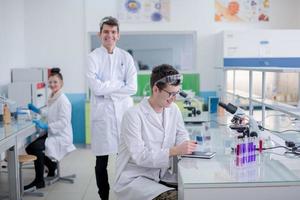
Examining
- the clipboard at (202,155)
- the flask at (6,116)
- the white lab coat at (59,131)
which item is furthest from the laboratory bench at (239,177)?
the flask at (6,116)

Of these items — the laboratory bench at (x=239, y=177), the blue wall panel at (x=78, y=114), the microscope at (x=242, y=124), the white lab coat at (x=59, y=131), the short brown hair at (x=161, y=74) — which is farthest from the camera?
the blue wall panel at (x=78, y=114)

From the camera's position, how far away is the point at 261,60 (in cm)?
515

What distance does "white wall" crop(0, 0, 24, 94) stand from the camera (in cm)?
474

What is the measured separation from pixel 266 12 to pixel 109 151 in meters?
3.92

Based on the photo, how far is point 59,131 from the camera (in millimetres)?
3537

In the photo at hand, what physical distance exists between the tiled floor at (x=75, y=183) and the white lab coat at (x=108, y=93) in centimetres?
66

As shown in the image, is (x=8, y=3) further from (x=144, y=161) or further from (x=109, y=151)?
(x=144, y=161)

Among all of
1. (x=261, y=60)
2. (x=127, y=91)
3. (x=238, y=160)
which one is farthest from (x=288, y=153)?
(x=261, y=60)

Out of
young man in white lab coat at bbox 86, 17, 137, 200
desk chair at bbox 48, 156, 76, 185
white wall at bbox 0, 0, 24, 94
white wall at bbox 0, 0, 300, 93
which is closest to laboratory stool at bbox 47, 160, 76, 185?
desk chair at bbox 48, 156, 76, 185

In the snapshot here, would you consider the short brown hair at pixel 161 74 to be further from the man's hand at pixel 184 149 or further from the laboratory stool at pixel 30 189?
the laboratory stool at pixel 30 189

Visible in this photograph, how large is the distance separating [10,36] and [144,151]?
381 centimetres

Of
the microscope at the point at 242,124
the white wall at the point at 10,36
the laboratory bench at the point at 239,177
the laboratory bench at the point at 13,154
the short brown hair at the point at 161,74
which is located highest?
the white wall at the point at 10,36

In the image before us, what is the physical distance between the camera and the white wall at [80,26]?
18.1 feet

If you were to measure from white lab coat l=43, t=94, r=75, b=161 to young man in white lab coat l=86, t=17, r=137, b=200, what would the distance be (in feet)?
2.33
